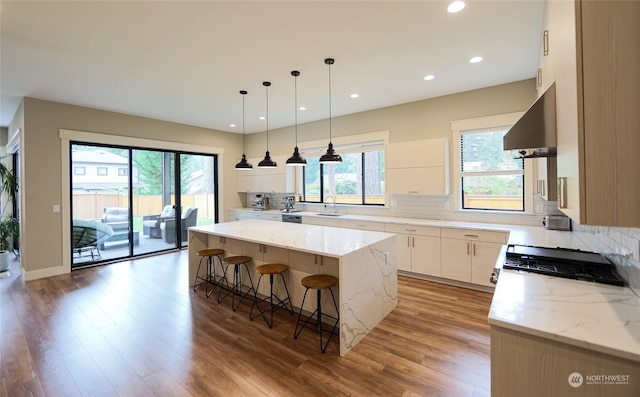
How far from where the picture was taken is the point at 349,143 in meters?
5.70

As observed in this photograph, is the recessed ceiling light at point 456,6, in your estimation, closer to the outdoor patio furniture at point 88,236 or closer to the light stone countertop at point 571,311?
the light stone countertop at point 571,311

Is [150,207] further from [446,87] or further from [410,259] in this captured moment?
[446,87]

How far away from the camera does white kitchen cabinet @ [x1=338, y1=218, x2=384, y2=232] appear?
185 inches

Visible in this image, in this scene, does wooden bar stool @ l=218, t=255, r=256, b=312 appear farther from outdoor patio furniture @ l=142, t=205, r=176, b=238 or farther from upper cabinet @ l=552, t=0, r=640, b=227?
upper cabinet @ l=552, t=0, r=640, b=227

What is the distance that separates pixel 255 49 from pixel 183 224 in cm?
479

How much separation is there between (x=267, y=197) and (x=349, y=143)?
281 centimetres

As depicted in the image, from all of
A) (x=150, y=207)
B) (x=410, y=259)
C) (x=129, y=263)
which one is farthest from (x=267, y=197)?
(x=410, y=259)

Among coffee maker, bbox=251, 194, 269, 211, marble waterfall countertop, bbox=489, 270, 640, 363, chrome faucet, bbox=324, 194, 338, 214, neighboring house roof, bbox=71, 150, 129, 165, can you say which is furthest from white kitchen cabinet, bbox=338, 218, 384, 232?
neighboring house roof, bbox=71, 150, 129, 165

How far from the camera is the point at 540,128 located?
5.73 ft

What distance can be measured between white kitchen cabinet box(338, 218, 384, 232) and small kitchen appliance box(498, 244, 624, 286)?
2340mm

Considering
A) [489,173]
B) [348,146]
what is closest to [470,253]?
[489,173]

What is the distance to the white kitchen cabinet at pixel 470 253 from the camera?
145 inches

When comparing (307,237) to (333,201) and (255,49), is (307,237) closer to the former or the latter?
(255,49)

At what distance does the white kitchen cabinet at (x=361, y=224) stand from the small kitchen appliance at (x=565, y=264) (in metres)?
2.34
